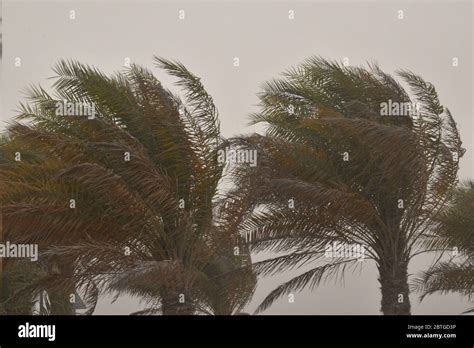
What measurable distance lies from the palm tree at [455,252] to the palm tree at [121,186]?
443 centimetres

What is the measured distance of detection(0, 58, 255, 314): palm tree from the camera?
14180 mm

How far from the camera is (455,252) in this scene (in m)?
17.3

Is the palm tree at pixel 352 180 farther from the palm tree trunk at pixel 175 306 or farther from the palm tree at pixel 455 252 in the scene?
the palm tree trunk at pixel 175 306

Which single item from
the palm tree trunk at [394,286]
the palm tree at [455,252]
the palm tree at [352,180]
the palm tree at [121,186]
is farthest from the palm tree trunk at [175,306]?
the palm tree at [455,252]

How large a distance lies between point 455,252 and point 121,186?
708cm

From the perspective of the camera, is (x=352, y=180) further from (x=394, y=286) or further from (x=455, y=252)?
(x=455, y=252)

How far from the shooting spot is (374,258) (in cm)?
1672

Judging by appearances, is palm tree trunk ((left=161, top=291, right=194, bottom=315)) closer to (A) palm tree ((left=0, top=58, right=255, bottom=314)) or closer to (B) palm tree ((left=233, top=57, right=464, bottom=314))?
(A) palm tree ((left=0, top=58, right=255, bottom=314))

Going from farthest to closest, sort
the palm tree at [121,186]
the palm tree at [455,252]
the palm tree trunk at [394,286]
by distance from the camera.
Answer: the palm tree at [455,252] < the palm tree trunk at [394,286] < the palm tree at [121,186]

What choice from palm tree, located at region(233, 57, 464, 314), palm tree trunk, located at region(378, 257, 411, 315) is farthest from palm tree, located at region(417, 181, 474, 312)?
palm tree trunk, located at region(378, 257, 411, 315)

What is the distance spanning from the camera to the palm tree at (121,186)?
46.5 feet

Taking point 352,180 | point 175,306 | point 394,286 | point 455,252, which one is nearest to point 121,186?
point 175,306
